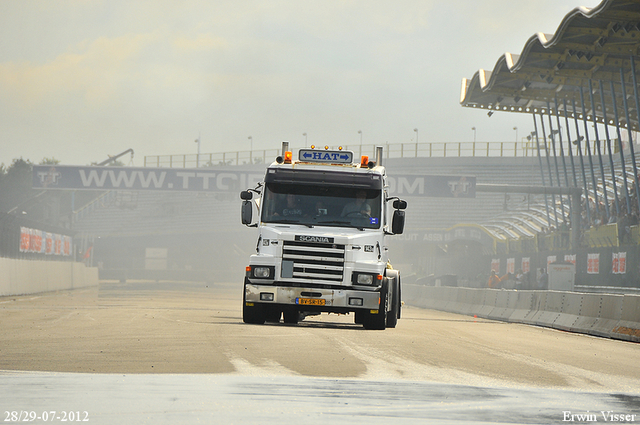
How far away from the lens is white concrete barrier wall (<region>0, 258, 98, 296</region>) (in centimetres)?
3412

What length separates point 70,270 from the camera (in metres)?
48.1

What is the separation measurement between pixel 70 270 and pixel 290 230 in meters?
35.5

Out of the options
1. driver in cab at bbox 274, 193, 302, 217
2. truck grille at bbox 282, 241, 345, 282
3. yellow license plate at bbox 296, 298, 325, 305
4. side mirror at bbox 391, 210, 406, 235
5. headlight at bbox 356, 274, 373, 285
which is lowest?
yellow license plate at bbox 296, 298, 325, 305

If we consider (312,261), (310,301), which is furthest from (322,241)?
(310,301)

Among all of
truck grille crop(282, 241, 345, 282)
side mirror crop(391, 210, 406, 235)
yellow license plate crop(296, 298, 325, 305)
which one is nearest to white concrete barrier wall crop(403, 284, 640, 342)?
side mirror crop(391, 210, 406, 235)

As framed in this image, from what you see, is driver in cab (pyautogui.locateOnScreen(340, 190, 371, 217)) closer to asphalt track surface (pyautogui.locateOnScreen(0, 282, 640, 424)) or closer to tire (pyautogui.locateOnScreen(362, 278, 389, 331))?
tire (pyautogui.locateOnScreen(362, 278, 389, 331))

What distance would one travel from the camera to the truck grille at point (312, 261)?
1516cm

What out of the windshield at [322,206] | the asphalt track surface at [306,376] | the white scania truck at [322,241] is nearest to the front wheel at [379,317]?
the white scania truck at [322,241]

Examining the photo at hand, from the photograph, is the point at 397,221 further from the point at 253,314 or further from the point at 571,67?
the point at 571,67

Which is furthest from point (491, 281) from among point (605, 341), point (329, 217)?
point (329, 217)

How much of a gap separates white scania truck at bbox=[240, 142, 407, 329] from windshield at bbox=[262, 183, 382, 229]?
0.02 metres

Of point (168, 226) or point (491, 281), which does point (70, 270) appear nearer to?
point (491, 281)

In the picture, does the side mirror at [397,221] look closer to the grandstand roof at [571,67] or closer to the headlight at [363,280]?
the headlight at [363,280]

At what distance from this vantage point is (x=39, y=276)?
39.9 m
